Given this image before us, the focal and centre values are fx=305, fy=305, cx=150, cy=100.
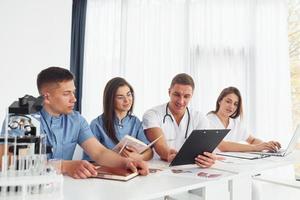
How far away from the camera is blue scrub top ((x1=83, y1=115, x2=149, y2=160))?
219 cm

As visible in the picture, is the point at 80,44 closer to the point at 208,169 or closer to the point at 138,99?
the point at 138,99

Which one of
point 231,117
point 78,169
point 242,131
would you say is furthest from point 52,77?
point 242,131

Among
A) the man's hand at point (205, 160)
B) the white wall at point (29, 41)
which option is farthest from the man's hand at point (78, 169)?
the white wall at point (29, 41)

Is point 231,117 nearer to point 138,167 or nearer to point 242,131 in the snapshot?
point 242,131

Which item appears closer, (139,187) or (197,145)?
(139,187)

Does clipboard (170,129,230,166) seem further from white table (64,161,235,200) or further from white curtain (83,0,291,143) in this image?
white curtain (83,0,291,143)

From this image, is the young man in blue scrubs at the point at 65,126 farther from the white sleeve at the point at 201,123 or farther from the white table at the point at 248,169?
the white sleeve at the point at 201,123

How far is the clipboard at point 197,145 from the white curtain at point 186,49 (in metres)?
1.90

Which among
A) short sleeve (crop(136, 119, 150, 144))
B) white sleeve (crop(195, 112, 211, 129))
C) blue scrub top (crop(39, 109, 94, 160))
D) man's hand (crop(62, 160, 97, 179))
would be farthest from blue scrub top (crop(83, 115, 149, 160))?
man's hand (crop(62, 160, 97, 179))

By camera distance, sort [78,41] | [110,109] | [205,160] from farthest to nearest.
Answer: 1. [78,41]
2. [110,109]
3. [205,160]

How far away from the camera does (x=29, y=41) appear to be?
2906 millimetres

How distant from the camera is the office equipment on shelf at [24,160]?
3.30 feet

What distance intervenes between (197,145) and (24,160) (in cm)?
95

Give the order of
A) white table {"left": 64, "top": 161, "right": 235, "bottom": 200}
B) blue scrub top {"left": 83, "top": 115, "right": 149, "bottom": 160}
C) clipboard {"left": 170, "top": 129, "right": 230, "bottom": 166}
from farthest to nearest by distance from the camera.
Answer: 1. blue scrub top {"left": 83, "top": 115, "right": 149, "bottom": 160}
2. clipboard {"left": 170, "top": 129, "right": 230, "bottom": 166}
3. white table {"left": 64, "top": 161, "right": 235, "bottom": 200}
